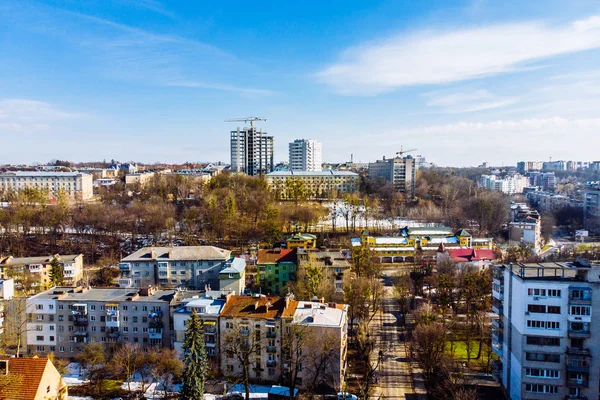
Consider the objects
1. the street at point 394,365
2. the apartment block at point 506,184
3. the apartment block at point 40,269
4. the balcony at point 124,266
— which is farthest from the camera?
the apartment block at point 506,184

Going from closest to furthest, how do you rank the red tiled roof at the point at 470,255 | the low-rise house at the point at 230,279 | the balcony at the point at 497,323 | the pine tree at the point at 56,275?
the balcony at the point at 497,323 → the low-rise house at the point at 230,279 → the pine tree at the point at 56,275 → the red tiled roof at the point at 470,255

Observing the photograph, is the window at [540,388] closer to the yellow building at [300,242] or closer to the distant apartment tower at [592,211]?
the yellow building at [300,242]

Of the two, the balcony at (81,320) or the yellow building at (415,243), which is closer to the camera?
the balcony at (81,320)

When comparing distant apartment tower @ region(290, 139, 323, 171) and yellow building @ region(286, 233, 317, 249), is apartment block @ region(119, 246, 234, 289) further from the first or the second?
distant apartment tower @ region(290, 139, 323, 171)

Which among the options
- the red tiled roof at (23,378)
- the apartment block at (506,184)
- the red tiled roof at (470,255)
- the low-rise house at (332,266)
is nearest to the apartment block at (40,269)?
the low-rise house at (332,266)

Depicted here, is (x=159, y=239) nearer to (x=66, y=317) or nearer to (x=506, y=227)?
(x=66, y=317)

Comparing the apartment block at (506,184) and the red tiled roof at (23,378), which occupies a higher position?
the apartment block at (506,184)

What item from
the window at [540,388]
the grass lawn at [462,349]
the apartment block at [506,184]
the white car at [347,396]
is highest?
the apartment block at [506,184]

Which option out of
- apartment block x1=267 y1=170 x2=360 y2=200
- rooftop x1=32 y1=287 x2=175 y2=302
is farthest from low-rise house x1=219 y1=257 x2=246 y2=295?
apartment block x1=267 y1=170 x2=360 y2=200
